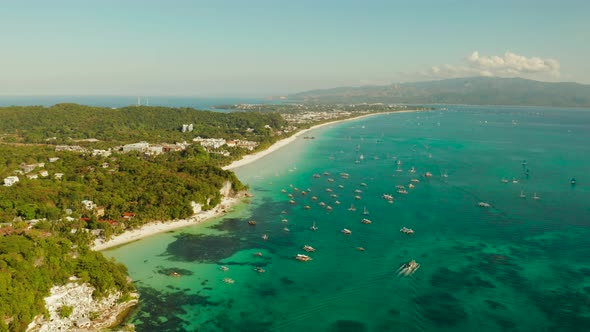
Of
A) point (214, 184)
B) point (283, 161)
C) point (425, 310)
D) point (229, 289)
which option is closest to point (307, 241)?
point (229, 289)

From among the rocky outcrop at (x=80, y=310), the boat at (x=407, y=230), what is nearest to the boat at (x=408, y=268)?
the boat at (x=407, y=230)

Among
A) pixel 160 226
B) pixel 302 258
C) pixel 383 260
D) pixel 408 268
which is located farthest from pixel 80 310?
pixel 408 268

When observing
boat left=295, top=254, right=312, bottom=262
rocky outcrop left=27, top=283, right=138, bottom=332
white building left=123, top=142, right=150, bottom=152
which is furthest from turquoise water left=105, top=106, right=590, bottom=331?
white building left=123, top=142, right=150, bottom=152

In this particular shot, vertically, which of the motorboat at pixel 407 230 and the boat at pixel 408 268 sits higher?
the motorboat at pixel 407 230

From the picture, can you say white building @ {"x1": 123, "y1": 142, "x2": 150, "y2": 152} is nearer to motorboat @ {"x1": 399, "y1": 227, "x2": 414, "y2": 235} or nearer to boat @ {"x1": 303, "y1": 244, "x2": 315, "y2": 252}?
boat @ {"x1": 303, "y1": 244, "x2": 315, "y2": 252}

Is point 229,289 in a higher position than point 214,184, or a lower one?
lower

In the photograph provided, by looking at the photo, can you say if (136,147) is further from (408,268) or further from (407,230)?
Answer: (408,268)

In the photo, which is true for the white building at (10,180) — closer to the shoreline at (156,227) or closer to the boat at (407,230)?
the shoreline at (156,227)

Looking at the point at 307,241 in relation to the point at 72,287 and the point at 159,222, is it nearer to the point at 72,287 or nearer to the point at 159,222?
the point at 159,222
